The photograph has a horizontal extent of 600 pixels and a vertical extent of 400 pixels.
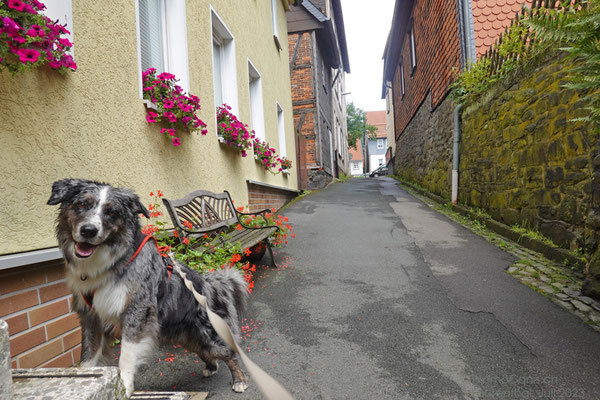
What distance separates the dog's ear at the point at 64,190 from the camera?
181cm

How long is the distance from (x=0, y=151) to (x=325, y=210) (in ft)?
24.7

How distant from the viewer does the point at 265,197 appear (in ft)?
26.2

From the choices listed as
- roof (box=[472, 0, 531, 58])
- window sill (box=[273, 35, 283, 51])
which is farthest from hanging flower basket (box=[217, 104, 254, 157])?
roof (box=[472, 0, 531, 58])

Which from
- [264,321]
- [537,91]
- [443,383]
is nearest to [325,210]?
[537,91]

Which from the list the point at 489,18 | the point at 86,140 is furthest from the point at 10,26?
the point at 489,18

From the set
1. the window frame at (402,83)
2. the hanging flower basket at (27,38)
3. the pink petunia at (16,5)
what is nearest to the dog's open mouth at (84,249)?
the hanging flower basket at (27,38)

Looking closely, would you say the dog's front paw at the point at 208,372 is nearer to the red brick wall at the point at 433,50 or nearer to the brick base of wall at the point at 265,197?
the brick base of wall at the point at 265,197

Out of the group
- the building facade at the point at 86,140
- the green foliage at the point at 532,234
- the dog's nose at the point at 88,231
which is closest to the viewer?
the dog's nose at the point at 88,231

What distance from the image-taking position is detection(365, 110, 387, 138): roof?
64.4 metres

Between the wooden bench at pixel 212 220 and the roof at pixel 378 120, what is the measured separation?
61270 millimetres

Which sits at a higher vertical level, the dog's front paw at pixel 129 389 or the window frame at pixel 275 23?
the window frame at pixel 275 23

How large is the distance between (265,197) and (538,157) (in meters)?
5.25

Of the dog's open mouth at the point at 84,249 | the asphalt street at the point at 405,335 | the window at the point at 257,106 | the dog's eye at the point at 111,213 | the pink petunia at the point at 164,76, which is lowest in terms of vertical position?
the asphalt street at the point at 405,335

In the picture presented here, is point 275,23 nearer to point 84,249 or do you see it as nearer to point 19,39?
point 19,39
